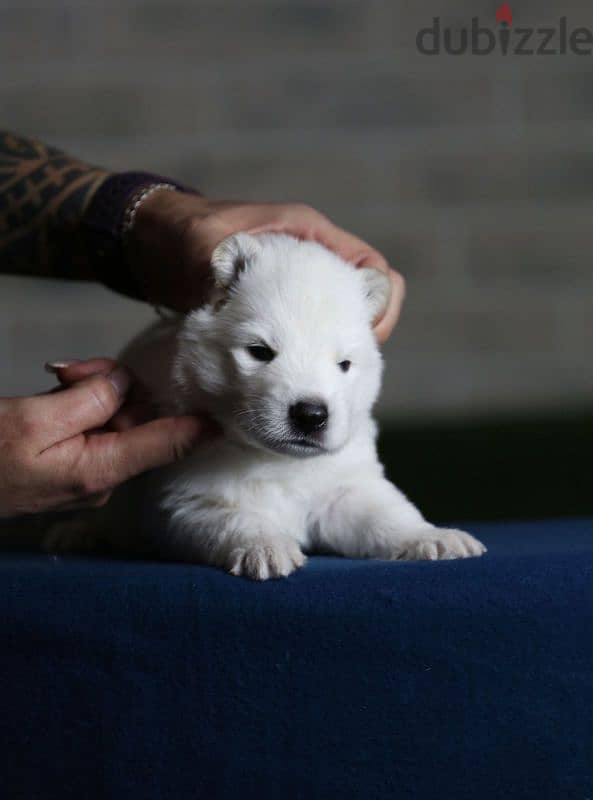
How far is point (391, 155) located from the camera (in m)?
3.87

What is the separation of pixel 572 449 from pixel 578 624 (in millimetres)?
2208

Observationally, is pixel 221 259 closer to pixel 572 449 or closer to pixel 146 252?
pixel 146 252

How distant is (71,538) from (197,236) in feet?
2.39

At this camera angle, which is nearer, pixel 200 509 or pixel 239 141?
pixel 200 509

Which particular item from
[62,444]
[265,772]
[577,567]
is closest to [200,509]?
[62,444]

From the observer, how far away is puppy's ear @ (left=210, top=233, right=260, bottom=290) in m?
1.96

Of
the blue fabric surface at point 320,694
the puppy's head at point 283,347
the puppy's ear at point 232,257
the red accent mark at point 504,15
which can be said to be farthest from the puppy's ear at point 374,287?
the red accent mark at point 504,15

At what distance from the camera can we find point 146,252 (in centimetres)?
230

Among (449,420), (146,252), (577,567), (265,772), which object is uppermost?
(146,252)

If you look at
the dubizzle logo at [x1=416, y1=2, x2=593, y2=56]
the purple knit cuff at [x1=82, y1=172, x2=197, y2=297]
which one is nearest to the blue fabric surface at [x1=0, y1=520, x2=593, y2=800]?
the purple knit cuff at [x1=82, y1=172, x2=197, y2=297]

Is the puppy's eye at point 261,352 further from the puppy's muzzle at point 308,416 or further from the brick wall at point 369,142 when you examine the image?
the brick wall at point 369,142

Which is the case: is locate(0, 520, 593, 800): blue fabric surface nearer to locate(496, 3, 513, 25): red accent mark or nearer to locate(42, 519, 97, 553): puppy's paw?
locate(42, 519, 97, 553): puppy's paw

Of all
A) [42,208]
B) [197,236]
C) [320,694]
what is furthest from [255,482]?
[42,208]

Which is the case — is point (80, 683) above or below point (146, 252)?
below
